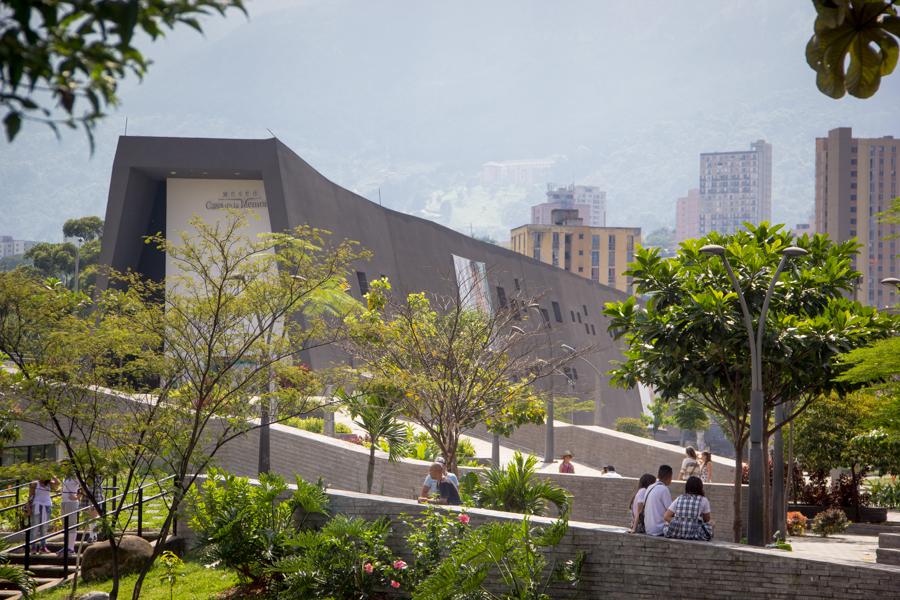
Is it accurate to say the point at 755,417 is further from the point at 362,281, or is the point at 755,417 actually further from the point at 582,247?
the point at 582,247

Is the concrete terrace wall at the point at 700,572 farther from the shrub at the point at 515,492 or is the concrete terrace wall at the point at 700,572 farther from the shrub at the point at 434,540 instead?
the shrub at the point at 515,492

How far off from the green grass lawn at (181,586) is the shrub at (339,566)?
5.70 feet

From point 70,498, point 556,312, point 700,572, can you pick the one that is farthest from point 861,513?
point 556,312

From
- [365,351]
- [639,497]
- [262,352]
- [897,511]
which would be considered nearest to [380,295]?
[365,351]

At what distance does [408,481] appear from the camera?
22891 millimetres

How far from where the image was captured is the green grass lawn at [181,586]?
1453cm

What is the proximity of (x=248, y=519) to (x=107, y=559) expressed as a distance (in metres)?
2.77

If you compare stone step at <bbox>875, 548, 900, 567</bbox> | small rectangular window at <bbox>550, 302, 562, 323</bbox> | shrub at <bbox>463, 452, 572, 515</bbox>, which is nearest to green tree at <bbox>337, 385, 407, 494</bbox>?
shrub at <bbox>463, 452, 572, 515</bbox>

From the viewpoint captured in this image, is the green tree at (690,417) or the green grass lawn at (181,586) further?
the green tree at (690,417)

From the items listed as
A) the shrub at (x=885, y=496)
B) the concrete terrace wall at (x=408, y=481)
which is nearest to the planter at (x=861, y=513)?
the shrub at (x=885, y=496)

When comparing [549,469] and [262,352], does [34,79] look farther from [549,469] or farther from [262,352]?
[549,469]

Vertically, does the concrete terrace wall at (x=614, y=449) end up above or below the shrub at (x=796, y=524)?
above

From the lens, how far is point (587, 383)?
6919cm

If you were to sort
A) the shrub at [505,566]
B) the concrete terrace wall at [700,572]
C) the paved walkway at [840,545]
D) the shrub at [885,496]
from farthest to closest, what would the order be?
1. the shrub at [885,496]
2. the paved walkway at [840,545]
3. the shrub at [505,566]
4. the concrete terrace wall at [700,572]
